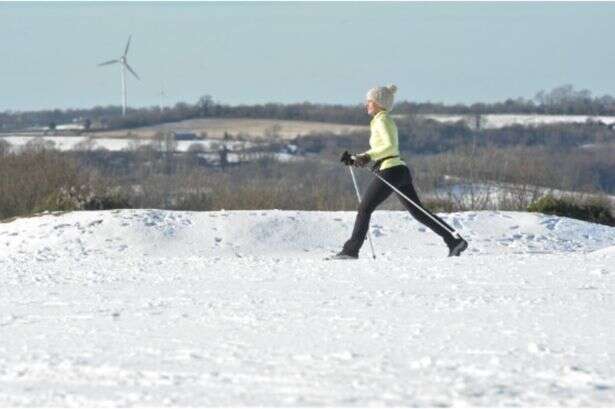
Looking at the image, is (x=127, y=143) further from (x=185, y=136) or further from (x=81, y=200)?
(x=81, y=200)

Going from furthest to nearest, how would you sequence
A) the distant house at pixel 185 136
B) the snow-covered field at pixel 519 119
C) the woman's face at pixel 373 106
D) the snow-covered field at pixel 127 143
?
the distant house at pixel 185 136, the snow-covered field at pixel 519 119, the snow-covered field at pixel 127 143, the woman's face at pixel 373 106

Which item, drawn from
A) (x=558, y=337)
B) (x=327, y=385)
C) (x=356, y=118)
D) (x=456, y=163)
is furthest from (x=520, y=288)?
(x=356, y=118)

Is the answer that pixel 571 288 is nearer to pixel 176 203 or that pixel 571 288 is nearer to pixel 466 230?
pixel 466 230

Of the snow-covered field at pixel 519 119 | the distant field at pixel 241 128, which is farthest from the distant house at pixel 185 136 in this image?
the snow-covered field at pixel 519 119

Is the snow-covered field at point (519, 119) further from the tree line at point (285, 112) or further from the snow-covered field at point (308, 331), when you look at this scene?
the snow-covered field at point (308, 331)

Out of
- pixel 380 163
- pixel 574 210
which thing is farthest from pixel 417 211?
pixel 574 210

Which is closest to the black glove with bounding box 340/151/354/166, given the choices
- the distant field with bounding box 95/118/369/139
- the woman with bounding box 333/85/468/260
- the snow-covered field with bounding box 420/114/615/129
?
the woman with bounding box 333/85/468/260

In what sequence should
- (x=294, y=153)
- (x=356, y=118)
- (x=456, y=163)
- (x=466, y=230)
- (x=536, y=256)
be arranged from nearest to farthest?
(x=536, y=256) → (x=466, y=230) → (x=456, y=163) → (x=294, y=153) → (x=356, y=118)

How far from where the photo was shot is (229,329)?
8.65m

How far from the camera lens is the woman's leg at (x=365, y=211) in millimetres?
13930

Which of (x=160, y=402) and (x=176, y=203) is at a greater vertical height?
(x=160, y=402)

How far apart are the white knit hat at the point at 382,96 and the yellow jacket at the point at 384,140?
0.36 ft

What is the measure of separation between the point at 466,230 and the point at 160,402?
45.4 feet

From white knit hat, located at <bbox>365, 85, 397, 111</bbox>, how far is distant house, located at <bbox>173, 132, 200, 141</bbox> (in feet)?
219
